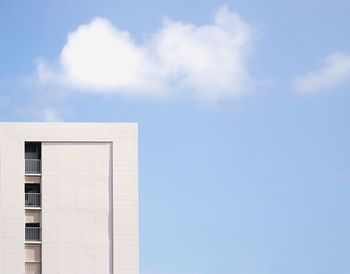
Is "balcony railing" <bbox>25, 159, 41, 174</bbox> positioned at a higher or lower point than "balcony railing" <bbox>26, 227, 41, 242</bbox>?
higher

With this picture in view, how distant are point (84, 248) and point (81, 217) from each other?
102 cm

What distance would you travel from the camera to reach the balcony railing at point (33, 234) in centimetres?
2961

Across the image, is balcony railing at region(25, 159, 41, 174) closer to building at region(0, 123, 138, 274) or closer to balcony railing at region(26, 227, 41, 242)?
building at region(0, 123, 138, 274)

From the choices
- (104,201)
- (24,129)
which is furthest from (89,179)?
(24,129)

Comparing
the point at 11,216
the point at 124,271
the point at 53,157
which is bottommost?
the point at 124,271

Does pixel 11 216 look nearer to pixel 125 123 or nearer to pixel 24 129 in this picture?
pixel 24 129

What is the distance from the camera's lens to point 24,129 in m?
29.6

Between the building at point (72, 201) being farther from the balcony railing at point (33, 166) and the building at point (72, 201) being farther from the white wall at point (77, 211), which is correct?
the balcony railing at point (33, 166)

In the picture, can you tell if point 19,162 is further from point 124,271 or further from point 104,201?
point 124,271

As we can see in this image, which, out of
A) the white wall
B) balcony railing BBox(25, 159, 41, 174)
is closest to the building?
the white wall

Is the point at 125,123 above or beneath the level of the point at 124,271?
above

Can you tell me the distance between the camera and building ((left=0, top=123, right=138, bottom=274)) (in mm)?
29359

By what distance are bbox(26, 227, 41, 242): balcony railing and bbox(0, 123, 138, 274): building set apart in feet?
0.08

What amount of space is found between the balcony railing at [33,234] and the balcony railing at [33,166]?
188 centimetres
